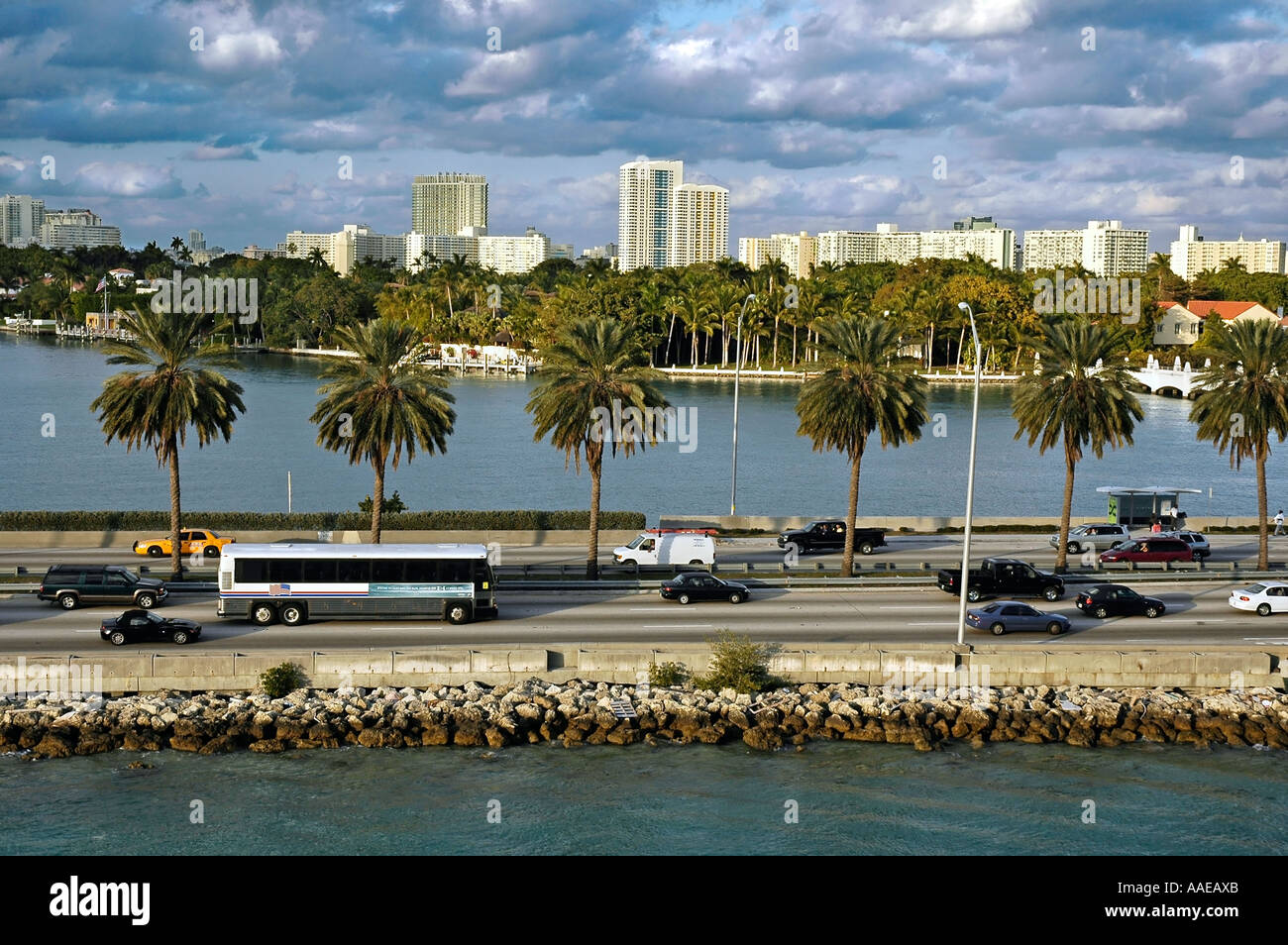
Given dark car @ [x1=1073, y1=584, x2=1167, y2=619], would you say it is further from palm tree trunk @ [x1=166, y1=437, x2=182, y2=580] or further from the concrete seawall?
palm tree trunk @ [x1=166, y1=437, x2=182, y2=580]

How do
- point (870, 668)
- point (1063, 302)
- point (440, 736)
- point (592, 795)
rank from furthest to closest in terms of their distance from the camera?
point (1063, 302)
point (870, 668)
point (440, 736)
point (592, 795)

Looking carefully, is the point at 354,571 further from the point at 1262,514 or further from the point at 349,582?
the point at 1262,514

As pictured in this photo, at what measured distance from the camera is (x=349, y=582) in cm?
4019

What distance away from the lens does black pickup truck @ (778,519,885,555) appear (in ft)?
184

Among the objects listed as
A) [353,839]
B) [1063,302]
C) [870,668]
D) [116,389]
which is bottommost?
[353,839]

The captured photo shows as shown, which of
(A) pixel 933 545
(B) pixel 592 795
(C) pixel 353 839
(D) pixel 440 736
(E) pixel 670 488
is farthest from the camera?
(E) pixel 670 488

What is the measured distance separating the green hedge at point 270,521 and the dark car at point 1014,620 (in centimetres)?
2121

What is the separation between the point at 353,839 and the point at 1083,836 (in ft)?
54.7

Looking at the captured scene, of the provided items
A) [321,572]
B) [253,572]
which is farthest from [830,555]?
[253,572]

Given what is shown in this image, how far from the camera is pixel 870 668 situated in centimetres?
3731

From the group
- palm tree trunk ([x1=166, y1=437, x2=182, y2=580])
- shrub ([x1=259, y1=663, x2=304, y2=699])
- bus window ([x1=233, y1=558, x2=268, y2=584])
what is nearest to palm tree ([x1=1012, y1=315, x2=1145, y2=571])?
bus window ([x1=233, y1=558, x2=268, y2=584])

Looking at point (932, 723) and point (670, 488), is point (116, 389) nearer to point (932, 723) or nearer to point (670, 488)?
point (932, 723)

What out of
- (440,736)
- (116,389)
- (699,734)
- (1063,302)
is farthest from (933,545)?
(1063,302)

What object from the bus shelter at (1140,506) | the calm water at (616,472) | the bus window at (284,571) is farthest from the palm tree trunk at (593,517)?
the bus shelter at (1140,506)
